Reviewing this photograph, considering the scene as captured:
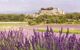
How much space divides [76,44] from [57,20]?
71.6 ft

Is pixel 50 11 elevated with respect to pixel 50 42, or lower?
lower

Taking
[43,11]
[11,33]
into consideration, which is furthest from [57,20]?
[11,33]

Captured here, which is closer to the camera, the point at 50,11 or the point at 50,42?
the point at 50,42

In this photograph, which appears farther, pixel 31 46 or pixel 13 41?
pixel 13 41

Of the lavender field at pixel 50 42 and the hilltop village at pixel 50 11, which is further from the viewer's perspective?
the hilltop village at pixel 50 11

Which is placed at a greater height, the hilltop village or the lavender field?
the lavender field

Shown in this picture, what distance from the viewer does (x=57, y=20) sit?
25281mm

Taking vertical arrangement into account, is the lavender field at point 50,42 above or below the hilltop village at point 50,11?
above

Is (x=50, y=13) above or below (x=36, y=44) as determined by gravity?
below

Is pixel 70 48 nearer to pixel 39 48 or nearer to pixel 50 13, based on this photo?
pixel 39 48

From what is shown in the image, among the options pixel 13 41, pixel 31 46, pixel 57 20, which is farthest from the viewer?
pixel 57 20

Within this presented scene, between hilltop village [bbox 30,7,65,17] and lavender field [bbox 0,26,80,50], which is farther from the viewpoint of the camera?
hilltop village [bbox 30,7,65,17]

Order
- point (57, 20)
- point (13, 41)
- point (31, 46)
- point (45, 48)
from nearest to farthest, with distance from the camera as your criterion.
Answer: point (45, 48), point (31, 46), point (13, 41), point (57, 20)

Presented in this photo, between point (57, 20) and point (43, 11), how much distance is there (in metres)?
7.10
